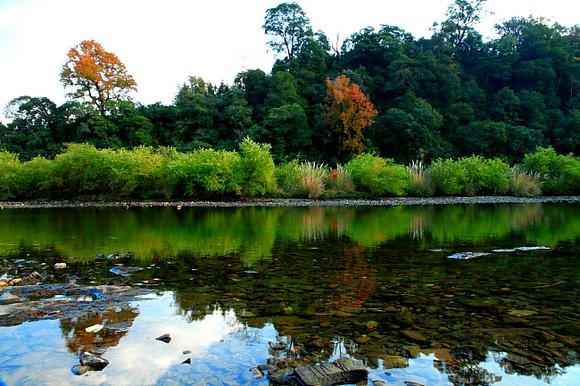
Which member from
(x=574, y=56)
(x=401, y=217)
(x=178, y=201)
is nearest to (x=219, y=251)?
(x=401, y=217)

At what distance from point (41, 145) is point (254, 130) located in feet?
71.0

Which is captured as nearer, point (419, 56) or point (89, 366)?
point (89, 366)

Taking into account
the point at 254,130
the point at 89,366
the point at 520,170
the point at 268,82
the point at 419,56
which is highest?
the point at 419,56

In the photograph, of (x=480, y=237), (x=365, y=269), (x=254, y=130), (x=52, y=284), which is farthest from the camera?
(x=254, y=130)

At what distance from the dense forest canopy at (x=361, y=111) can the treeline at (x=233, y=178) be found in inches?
475

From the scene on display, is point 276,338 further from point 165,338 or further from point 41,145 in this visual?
point 41,145

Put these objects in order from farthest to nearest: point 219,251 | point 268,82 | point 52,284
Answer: point 268,82 → point 219,251 → point 52,284

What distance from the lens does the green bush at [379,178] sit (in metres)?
31.5

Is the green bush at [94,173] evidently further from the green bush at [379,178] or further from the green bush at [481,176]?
the green bush at [481,176]

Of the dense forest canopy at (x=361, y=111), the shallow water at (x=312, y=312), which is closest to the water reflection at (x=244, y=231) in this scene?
the shallow water at (x=312, y=312)

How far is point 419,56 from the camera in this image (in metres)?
60.2

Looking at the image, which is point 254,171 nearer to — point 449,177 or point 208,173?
point 208,173

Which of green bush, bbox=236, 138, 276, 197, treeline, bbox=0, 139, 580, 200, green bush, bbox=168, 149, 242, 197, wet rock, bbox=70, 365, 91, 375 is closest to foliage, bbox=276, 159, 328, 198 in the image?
treeline, bbox=0, 139, 580, 200

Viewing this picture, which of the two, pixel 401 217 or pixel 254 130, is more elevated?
pixel 254 130
